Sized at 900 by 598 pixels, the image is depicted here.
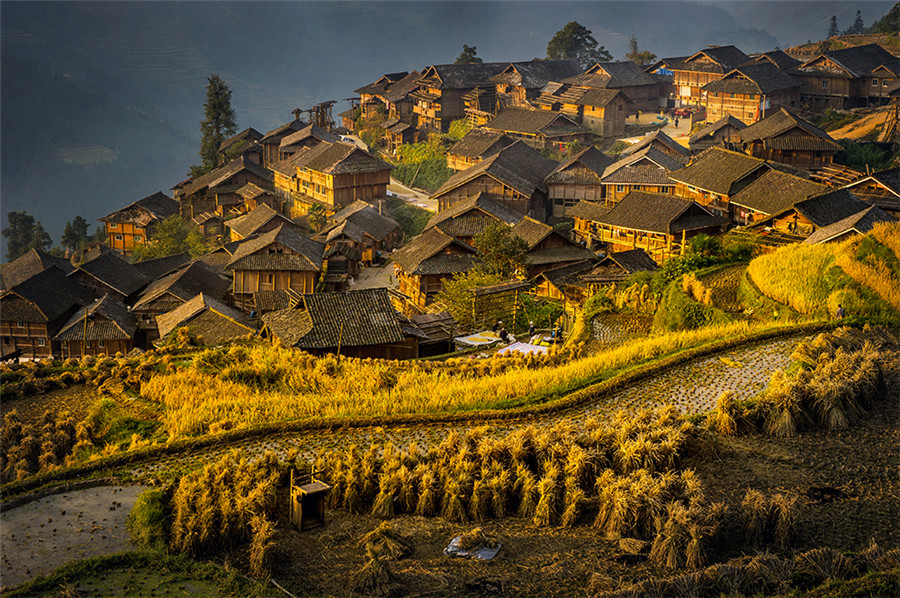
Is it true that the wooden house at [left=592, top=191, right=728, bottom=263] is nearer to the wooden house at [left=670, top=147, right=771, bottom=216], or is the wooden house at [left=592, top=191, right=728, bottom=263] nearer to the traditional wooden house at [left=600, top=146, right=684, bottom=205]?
the wooden house at [left=670, top=147, right=771, bottom=216]

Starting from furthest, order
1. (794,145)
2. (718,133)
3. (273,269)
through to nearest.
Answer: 1. (718,133)
2. (794,145)
3. (273,269)

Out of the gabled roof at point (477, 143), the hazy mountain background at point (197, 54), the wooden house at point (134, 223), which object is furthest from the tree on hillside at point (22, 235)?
the hazy mountain background at point (197, 54)

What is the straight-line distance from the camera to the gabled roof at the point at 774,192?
3055cm

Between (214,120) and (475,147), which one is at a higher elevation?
(214,120)

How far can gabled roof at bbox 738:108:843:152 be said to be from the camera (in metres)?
39.7

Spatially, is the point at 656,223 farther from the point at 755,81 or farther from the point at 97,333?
the point at 97,333

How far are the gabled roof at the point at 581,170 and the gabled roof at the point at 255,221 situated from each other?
14321mm

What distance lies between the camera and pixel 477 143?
169 feet

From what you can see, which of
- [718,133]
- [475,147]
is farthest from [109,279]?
[718,133]

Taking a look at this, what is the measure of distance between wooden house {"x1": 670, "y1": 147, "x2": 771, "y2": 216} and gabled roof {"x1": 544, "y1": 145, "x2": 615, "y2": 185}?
577 cm

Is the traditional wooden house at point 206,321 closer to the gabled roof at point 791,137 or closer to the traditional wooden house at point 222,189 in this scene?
the traditional wooden house at point 222,189

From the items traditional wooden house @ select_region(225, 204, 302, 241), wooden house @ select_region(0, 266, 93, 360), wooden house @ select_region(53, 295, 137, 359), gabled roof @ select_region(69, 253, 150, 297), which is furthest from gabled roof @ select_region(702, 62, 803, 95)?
wooden house @ select_region(0, 266, 93, 360)

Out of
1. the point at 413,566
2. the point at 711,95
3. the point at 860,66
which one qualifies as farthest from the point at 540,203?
the point at 413,566

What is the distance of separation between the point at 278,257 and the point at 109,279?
8620 millimetres
